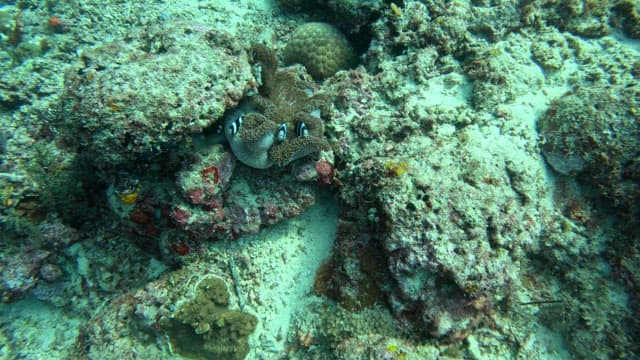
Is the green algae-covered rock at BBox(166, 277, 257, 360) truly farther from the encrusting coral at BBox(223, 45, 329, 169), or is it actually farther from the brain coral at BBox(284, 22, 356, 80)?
the brain coral at BBox(284, 22, 356, 80)

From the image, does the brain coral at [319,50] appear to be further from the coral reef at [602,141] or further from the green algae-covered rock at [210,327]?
the green algae-covered rock at [210,327]

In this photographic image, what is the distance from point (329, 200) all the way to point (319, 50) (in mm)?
2511

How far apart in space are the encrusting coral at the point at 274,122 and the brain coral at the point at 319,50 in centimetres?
112

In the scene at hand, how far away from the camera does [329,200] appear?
4.92m

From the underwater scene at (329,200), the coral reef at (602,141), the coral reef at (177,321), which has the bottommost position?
the coral reef at (177,321)

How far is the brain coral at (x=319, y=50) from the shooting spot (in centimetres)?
564

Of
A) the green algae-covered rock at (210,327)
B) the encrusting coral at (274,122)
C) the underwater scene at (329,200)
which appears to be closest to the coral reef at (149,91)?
the underwater scene at (329,200)

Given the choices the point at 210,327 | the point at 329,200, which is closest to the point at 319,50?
the point at 329,200

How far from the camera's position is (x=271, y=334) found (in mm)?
4418

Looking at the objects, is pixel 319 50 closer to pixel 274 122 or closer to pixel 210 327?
pixel 274 122

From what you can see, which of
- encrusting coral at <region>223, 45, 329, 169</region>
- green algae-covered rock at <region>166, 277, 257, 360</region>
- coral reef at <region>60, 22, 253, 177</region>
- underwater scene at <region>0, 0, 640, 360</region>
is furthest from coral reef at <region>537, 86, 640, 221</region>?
green algae-covered rock at <region>166, 277, 257, 360</region>

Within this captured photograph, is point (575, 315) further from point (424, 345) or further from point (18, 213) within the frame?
point (18, 213)

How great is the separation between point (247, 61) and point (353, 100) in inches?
62.9

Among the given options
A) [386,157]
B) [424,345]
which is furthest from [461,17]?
[424,345]
